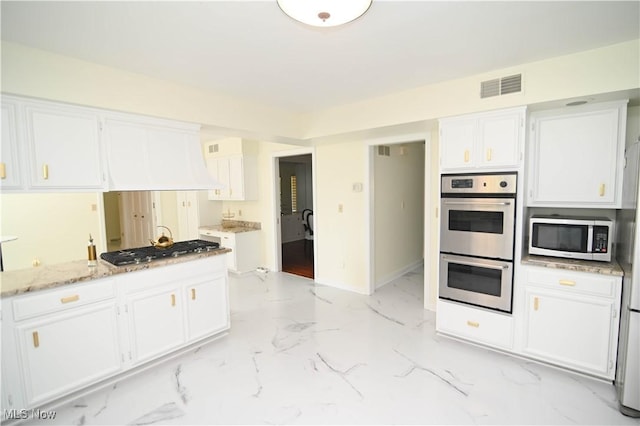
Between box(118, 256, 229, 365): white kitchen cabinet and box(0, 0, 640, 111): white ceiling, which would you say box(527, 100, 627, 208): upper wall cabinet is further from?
box(118, 256, 229, 365): white kitchen cabinet

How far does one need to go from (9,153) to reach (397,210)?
4.66 meters

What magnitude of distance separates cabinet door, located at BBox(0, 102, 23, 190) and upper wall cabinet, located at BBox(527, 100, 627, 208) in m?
4.20

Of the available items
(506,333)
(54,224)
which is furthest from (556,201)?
(54,224)

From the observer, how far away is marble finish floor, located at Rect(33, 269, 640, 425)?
6.97 feet

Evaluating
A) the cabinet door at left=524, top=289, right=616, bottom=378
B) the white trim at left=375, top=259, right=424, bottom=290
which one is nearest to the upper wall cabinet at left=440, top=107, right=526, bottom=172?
the cabinet door at left=524, top=289, right=616, bottom=378

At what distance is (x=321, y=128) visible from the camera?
4.07 metres

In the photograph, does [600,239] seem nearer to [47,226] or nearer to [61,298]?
[61,298]

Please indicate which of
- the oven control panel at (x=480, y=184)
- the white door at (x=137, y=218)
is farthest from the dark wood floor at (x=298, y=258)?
the oven control panel at (x=480, y=184)

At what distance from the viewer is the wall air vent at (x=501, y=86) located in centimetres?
265

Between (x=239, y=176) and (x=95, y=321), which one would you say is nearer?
(x=95, y=321)

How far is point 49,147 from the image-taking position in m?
2.31

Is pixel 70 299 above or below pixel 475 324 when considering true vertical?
above

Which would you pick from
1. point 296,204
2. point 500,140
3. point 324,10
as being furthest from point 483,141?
point 296,204

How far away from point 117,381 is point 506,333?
11.3ft
